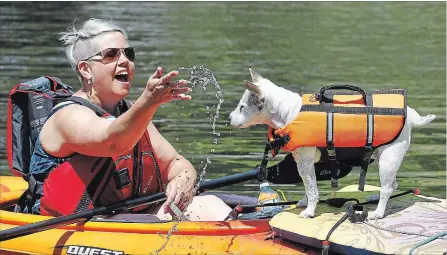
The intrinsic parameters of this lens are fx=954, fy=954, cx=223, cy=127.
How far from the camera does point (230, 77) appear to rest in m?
12.1

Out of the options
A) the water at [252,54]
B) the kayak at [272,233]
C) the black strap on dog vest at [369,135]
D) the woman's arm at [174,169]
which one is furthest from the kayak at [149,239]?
the water at [252,54]

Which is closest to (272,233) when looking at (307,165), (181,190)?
Result: (307,165)

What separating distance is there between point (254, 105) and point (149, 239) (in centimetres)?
83

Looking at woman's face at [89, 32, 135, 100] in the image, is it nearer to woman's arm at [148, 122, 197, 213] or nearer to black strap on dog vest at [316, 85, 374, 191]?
woman's arm at [148, 122, 197, 213]

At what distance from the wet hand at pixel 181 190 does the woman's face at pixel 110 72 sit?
50cm

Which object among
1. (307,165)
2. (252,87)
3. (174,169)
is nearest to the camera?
(252,87)

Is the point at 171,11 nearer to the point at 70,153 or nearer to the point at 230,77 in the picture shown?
the point at 230,77

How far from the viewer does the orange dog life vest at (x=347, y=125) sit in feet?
13.3

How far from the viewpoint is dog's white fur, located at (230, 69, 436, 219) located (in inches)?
160

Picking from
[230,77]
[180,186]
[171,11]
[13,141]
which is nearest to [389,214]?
[180,186]

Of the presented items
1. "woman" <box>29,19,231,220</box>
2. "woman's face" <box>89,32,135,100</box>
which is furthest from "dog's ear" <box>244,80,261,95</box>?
"woman's face" <box>89,32,135,100</box>

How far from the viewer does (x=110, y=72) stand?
14.6 ft

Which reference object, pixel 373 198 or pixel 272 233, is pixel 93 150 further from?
pixel 373 198

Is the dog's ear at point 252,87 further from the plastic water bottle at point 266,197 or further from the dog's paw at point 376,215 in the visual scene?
the plastic water bottle at point 266,197
